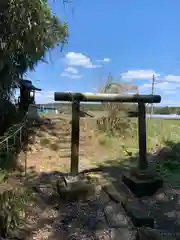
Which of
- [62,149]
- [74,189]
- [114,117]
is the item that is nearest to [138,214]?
[74,189]

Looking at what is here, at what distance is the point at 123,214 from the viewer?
160 inches

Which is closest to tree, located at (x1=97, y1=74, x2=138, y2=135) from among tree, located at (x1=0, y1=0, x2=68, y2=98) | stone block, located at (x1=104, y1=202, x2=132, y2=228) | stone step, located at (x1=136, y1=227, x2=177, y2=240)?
tree, located at (x1=0, y1=0, x2=68, y2=98)

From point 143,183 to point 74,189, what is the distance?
3.37ft

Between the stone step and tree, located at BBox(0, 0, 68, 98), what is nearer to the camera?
the stone step

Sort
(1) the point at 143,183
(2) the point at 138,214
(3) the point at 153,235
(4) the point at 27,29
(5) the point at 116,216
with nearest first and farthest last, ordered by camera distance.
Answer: (3) the point at 153,235 < (2) the point at 138,214 < (5) the point at 116,216 < (1) the point at 143,183 < (4) the point at 27,29

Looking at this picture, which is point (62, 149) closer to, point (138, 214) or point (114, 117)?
point (114, 117)

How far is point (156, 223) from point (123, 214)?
416mm

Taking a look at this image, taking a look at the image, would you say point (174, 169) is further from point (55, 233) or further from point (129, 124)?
point (129, 124)

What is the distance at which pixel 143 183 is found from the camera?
15.6 feet

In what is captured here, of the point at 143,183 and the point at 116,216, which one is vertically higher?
the point at 143,183

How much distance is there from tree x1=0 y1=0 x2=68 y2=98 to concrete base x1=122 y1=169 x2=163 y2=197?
3112mm

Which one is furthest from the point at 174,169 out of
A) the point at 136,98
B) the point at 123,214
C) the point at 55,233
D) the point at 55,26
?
the point at 55,26

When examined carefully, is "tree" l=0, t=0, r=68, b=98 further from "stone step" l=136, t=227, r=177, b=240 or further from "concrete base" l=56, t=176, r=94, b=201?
"stone step" l=136, t=227, r=177, b=240

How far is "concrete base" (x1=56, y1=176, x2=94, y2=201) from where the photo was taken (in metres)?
4.58
